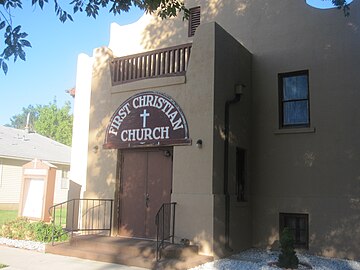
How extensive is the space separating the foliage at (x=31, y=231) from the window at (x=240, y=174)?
193 inches

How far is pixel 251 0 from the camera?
1235 cm

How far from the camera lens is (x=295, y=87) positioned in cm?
1151

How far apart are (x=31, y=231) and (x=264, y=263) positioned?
633 cm

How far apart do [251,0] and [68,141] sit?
48.4m

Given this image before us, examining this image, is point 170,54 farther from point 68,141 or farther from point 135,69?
point 68,141

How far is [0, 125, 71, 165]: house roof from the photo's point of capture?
24.8 metres

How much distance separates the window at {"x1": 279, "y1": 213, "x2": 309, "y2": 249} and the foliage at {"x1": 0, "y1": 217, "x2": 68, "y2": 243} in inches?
237

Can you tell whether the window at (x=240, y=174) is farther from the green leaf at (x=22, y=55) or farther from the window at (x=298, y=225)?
the green leaf at (x=22, y=55)

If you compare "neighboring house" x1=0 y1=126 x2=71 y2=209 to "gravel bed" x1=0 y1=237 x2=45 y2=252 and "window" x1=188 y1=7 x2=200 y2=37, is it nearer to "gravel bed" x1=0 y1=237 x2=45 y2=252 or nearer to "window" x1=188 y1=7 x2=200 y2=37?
"gravel bed" x1=0 y1=237 x2=45 y2=252

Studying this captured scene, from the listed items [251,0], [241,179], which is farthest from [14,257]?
[251,0]

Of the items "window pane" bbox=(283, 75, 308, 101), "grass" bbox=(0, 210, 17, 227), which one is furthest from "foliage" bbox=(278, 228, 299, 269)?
"grass" bbox=(0, 210, 17, 227)

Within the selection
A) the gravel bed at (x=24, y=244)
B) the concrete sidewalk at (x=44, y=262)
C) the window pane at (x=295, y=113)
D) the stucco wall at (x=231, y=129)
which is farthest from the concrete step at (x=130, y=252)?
the window pane at (x=295, y=113)

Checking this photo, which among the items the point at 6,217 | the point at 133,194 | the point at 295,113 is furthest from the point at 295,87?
the point at 6,217

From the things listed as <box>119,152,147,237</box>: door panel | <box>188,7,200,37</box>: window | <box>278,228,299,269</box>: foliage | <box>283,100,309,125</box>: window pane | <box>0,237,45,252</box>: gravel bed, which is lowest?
<box>0,237,45,252</box>: gravel bed
